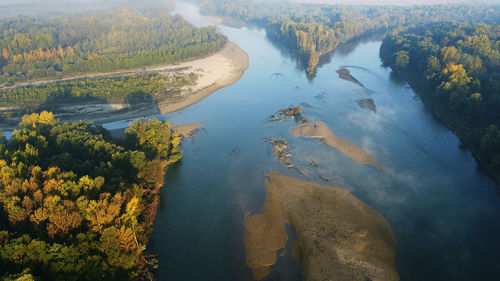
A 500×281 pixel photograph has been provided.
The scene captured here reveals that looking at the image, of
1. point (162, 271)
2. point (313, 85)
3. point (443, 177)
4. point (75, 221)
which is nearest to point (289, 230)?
point (162, 271)

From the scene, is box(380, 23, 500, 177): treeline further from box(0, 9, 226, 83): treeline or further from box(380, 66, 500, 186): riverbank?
box(0, 9, 226, 83): treeline

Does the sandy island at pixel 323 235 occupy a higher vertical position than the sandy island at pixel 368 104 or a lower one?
lower

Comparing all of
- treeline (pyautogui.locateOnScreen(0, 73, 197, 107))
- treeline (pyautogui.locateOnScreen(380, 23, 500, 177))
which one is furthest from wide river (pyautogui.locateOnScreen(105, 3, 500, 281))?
treeline (pyautogui.locateOnScreen(0, 73, 197, 107))

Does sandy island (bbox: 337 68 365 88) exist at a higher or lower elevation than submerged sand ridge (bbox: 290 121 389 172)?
higher

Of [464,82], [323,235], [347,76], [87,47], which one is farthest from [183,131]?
[87,47]

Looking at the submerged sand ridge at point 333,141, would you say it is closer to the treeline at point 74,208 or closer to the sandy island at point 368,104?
the sandy island at point 368,104

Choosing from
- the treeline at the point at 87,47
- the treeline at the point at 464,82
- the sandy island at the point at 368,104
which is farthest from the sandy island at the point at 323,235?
the treeline at the point at 87,47
